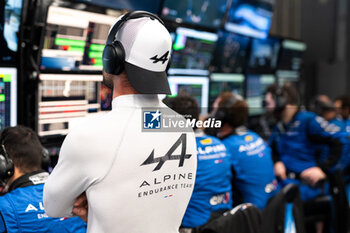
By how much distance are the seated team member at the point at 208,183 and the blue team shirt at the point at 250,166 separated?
1.07 feet

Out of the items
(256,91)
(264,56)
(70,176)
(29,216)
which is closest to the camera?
(70,176)

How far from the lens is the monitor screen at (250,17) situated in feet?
14.3

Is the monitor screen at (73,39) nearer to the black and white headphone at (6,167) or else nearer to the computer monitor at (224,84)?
the black and white headphone at (6,167)

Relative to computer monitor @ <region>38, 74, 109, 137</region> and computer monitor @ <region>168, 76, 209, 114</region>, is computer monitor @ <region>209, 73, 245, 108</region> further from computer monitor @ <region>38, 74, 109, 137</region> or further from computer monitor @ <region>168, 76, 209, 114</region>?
computer monitor @ <region>38, 74, 109, 137</region>

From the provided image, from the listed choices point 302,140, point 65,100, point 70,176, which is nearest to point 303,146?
point 302,140

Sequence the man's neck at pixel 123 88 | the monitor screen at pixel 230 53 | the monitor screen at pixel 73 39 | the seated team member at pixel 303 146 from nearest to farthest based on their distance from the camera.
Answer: the man's neck at pixel 123 88, the monitor screen at pixel 73 39, the seated team member at pixel 303 146, the monitor screen at pixel 230 53

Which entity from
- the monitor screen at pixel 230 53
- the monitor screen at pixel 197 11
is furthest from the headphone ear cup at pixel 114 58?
the monitor screen at pixel 230 53

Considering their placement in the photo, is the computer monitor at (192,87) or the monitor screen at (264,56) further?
the monitor screen at (264,56)

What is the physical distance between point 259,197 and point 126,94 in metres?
1.75

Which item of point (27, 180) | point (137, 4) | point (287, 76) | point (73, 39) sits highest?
point (137, 4)

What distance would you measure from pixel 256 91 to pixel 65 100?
111 inches

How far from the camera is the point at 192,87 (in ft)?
11.9

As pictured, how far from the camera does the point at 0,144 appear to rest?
170cm

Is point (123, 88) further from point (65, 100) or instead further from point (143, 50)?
point (65, 100)
